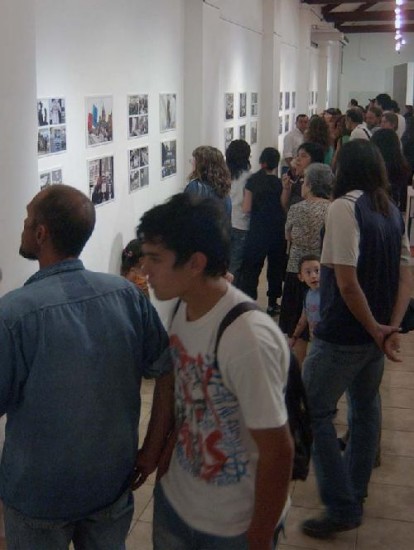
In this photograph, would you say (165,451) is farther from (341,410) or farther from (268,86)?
(268,86)

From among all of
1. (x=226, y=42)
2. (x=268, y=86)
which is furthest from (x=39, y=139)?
(x=268, y=86)

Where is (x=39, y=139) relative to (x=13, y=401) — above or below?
above

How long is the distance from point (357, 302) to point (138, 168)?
10.5 feet

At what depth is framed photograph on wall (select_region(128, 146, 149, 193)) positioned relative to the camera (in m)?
5.79

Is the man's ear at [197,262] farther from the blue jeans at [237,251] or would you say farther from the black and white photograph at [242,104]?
the black and white photograph at [242,104]

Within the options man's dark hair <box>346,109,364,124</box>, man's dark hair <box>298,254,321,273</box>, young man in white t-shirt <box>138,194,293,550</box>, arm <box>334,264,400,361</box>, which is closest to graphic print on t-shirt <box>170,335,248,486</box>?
young man in white t-shirt <box>138,194,293,550</box>

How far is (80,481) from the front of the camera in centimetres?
206

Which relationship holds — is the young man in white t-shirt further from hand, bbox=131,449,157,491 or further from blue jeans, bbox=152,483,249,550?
hand, bbox=131,449,157,491

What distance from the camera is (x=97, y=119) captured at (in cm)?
503

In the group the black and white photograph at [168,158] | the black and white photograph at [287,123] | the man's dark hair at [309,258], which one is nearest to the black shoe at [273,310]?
the black and white photograph at [168,158]

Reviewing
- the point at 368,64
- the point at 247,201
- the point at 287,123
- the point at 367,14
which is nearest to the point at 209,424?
the point at 247,201

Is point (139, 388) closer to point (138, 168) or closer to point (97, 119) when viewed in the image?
point (97, 119)

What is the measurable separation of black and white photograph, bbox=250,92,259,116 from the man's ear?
9.39m

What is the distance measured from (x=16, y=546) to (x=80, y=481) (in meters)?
0.27
